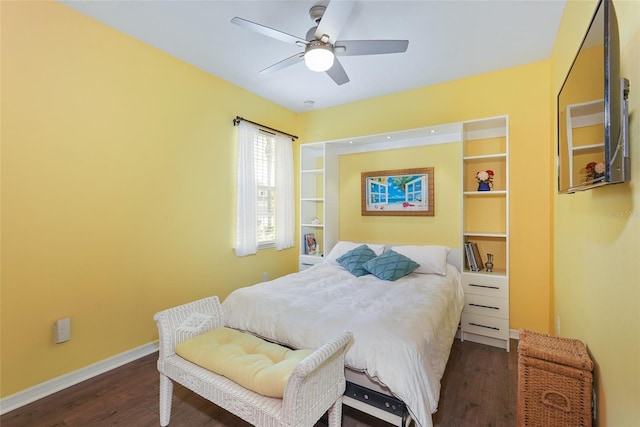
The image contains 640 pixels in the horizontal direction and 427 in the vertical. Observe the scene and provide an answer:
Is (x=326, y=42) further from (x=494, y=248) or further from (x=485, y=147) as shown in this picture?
(x=494, y=248)

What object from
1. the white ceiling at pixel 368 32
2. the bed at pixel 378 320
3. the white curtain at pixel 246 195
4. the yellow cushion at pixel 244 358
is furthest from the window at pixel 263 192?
the yellow cushion at pixel 244 358

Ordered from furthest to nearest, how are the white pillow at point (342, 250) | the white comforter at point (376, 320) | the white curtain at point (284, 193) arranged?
the white curtain at point (284, 193), the white pillow at point (342, 250), the white comforter at point (376, 320)

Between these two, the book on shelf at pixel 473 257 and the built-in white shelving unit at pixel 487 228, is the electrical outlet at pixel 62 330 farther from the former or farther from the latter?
the book on shelf at pixel 473 257

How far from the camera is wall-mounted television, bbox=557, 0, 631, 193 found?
3.19 ft

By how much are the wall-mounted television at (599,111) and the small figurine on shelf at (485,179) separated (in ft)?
5.03

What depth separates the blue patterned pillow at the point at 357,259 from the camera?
9.78ft

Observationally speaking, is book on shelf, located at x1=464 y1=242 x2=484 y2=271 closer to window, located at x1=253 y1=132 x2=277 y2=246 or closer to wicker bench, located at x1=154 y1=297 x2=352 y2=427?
wicker bench, located at x1=154 y1=297 x2=352 y2=427

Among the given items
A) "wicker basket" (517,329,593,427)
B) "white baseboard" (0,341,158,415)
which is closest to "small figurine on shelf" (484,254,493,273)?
"wicker basket" (517,329,593,427)

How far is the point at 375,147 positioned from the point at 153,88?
257 cm

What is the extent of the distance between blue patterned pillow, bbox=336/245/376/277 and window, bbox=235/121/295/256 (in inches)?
43.9

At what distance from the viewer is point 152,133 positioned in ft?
8.87

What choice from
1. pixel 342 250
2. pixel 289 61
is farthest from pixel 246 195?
pixel 289 61

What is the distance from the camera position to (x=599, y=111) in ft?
3.52

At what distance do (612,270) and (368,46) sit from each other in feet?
5.99
